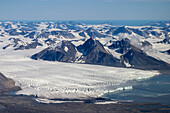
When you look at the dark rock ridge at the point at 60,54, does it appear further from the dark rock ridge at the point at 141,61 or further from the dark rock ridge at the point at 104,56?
the dark rock ridge at the point at 141,61

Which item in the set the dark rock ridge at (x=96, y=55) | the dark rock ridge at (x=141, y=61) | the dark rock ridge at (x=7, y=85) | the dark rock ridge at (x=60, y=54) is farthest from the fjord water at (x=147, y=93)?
the dark rock ridge at (x=60, y=54)

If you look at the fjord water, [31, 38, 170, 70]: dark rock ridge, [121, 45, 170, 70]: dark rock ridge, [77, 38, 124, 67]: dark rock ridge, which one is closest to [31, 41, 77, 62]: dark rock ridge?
[31, 38, 170, 70]: dark rock ridge

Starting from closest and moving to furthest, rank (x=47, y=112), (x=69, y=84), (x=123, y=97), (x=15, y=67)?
(x=47, y=112) < (x=123, y=97) < (x=69, y=84) < (x=15, y=67)

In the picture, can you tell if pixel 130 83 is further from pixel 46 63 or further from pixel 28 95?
pixel 46 63

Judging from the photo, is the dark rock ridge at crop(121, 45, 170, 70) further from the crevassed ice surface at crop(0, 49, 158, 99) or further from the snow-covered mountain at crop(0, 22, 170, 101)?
the crevassed ice surface at crop(0, 49, 158, 99)

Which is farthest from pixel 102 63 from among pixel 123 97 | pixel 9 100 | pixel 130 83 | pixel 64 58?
pixel 9 100

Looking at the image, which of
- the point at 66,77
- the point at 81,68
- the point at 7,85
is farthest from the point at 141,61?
the point at 7,85
